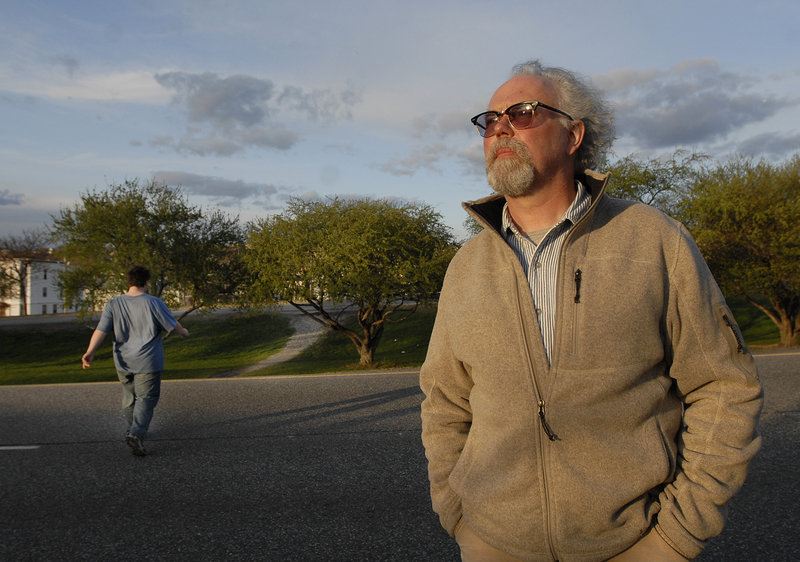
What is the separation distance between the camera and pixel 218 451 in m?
6.94

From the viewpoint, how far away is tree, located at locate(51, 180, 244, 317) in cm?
2841

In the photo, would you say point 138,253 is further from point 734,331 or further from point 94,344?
point 734,331

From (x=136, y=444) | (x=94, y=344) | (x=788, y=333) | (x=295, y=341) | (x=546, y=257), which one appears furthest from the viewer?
(x=295, y=341)

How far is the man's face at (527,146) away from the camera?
216 cm

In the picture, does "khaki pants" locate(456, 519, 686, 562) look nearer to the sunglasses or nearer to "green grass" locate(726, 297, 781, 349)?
the sunglasses

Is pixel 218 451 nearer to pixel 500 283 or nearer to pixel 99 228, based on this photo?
pixel 500 283

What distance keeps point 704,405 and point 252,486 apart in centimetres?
450

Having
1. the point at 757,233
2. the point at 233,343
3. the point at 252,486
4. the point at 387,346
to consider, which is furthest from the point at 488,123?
the point at 233,343

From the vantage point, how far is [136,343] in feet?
23.7

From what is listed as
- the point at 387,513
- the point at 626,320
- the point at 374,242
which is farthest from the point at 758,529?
the point at 374,242

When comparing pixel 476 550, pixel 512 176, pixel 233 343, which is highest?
pixel 512 176

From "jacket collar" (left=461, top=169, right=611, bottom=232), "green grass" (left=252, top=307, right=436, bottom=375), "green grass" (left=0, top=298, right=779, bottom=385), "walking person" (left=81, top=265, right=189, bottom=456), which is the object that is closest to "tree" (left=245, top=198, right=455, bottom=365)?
"green grass" (left=252, top=307, right=436, bottom=375)

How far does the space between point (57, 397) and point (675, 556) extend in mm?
11205

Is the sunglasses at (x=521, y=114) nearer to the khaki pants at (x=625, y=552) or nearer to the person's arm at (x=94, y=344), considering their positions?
the khaki pants at (x=625, y=552)
